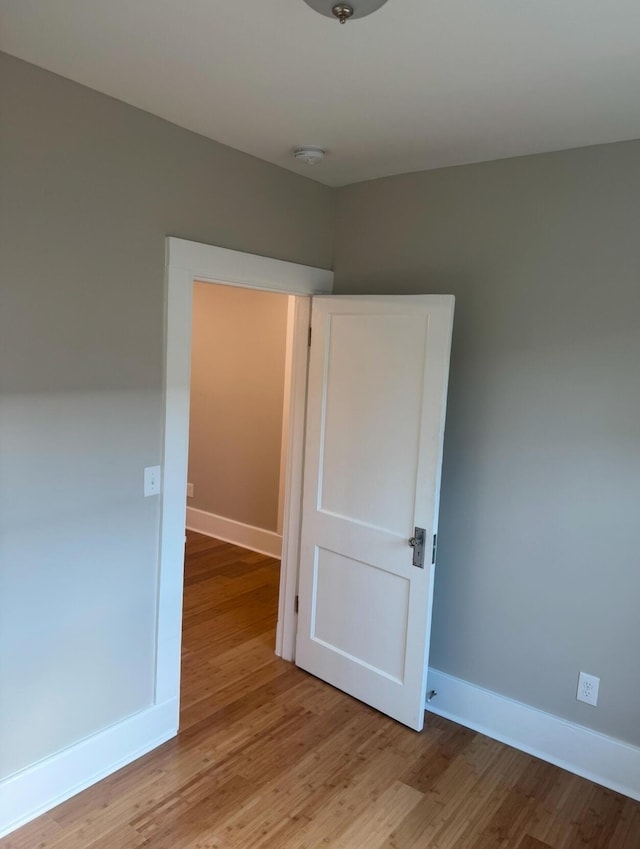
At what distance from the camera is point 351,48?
1643mm

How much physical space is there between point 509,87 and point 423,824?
2470 millimetres

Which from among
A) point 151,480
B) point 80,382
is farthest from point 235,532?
point 80,382

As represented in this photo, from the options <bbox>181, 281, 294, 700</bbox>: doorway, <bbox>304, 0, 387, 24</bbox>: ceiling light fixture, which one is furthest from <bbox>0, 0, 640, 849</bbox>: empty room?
<bbox>181, 281, 294, 700</bbox>: doorway

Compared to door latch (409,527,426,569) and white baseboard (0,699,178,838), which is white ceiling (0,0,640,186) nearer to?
door latch (409,527,426,569)

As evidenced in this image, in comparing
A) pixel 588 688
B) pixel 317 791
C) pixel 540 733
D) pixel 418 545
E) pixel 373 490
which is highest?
pixel 373 490

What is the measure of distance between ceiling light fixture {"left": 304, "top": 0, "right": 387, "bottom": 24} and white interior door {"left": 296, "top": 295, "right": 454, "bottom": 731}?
1268 millimetres

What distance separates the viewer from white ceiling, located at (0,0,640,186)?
149cm

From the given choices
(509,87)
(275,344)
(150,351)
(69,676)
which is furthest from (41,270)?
(275,344)

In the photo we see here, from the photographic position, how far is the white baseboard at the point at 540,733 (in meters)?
2.42

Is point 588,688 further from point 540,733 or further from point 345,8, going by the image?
point 345,8

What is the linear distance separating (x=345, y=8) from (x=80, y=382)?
1385 mm

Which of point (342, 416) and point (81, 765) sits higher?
point (342, 416)

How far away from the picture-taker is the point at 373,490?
2793 mm

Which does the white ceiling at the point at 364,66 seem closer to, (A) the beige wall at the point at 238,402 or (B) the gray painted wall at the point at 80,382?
(B) the gray painted wall at the point at 80,382
